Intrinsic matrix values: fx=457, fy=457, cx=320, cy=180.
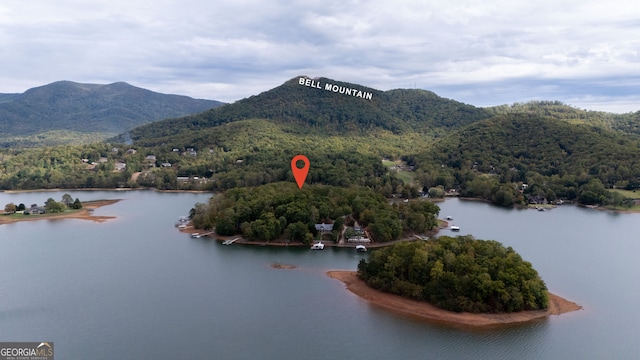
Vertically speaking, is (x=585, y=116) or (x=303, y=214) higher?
(x=585, y=116)

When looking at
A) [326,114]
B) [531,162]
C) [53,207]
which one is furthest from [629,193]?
[53,207]

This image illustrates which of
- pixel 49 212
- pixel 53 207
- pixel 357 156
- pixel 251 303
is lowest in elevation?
pixel 251 303

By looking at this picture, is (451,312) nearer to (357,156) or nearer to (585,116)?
(357,156)

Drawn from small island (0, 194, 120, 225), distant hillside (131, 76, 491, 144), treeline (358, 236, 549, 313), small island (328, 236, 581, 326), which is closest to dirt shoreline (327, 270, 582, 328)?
small island (328, 236, 581, 326)

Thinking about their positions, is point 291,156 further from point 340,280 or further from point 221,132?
point 340,280

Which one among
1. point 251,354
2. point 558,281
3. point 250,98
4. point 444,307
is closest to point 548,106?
point 250,98

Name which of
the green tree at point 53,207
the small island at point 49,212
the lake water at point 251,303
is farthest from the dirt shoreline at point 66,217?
the lake water at point 251,303
